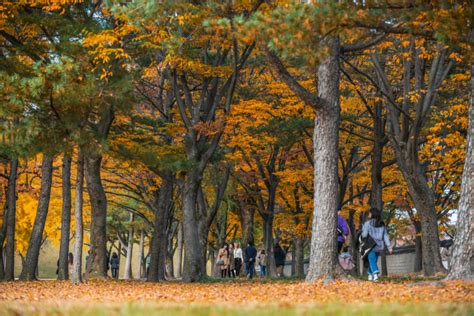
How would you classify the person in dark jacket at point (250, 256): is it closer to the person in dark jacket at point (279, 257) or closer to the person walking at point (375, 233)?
the person in dark jacket at point (279, 257)

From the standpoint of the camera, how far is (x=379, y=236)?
1761cm

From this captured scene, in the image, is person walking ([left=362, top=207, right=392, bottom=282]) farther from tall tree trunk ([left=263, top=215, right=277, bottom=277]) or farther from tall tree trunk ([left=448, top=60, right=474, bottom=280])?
tall tree trunk ([left=263, top=215, right=277, bottom=277])

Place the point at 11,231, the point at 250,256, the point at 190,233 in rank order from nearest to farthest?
the point at 190,233
the point at 11,231
the point at 250,256

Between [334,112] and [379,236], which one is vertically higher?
[334,112]

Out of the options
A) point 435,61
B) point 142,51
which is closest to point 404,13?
point 435,61

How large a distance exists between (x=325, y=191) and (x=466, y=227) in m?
2.87

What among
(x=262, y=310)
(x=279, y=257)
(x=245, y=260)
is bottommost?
(x=262, y=310)

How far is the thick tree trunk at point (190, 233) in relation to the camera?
71.2 feet

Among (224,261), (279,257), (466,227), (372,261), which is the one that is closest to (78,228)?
(372,261)

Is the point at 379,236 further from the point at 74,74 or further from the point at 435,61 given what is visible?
the point at 74,74

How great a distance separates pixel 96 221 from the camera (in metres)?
22.0

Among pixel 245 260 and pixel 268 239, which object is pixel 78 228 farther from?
pixel 268 239

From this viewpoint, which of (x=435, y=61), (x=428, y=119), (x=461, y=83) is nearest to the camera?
(x=435, y=61)

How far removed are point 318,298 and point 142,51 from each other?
12.4m
